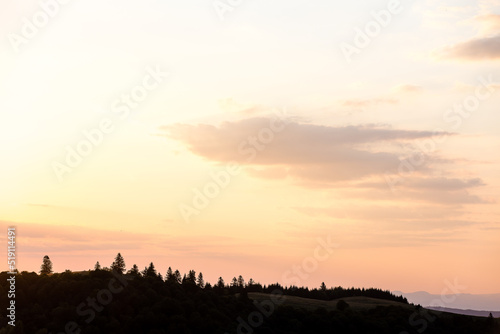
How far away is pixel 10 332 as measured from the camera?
199250 mm

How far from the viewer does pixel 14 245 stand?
132 m

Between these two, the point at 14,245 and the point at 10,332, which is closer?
the point at 14,245

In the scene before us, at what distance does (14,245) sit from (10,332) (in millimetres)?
79927
